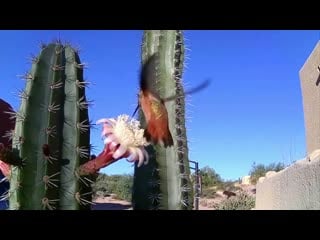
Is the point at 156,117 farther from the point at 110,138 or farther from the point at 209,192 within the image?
the point at 209,192

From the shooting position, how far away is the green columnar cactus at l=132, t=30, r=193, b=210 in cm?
287

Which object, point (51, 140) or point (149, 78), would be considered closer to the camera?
point (51, 140)

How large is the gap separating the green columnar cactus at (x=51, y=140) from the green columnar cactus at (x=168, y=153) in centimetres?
55

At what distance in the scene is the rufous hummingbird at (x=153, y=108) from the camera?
3.00 metres

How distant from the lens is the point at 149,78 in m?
3.21

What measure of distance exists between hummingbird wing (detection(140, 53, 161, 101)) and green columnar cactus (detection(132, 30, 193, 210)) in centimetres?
3

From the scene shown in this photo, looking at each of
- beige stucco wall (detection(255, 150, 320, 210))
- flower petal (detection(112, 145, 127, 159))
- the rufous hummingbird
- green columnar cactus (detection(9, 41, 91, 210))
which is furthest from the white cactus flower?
beige stucco wall (detection(255, 150, 320, 210))

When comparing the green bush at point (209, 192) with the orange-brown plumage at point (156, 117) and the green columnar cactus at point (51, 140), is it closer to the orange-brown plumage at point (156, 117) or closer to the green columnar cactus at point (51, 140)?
the orange-brown plumage at point (156, 117)

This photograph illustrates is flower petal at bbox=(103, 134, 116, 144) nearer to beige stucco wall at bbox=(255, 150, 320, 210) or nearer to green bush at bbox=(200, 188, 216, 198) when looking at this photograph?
beige stucco wall at bbox=(255, 150, 320, 210)

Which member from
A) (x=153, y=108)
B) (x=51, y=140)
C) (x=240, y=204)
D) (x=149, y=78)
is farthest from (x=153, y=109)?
(x=240, y=204)

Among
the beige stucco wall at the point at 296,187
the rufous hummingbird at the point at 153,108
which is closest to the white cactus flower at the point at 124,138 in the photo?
the rufous hummingbird at the point at 153,108

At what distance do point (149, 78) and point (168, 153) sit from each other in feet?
1.70
